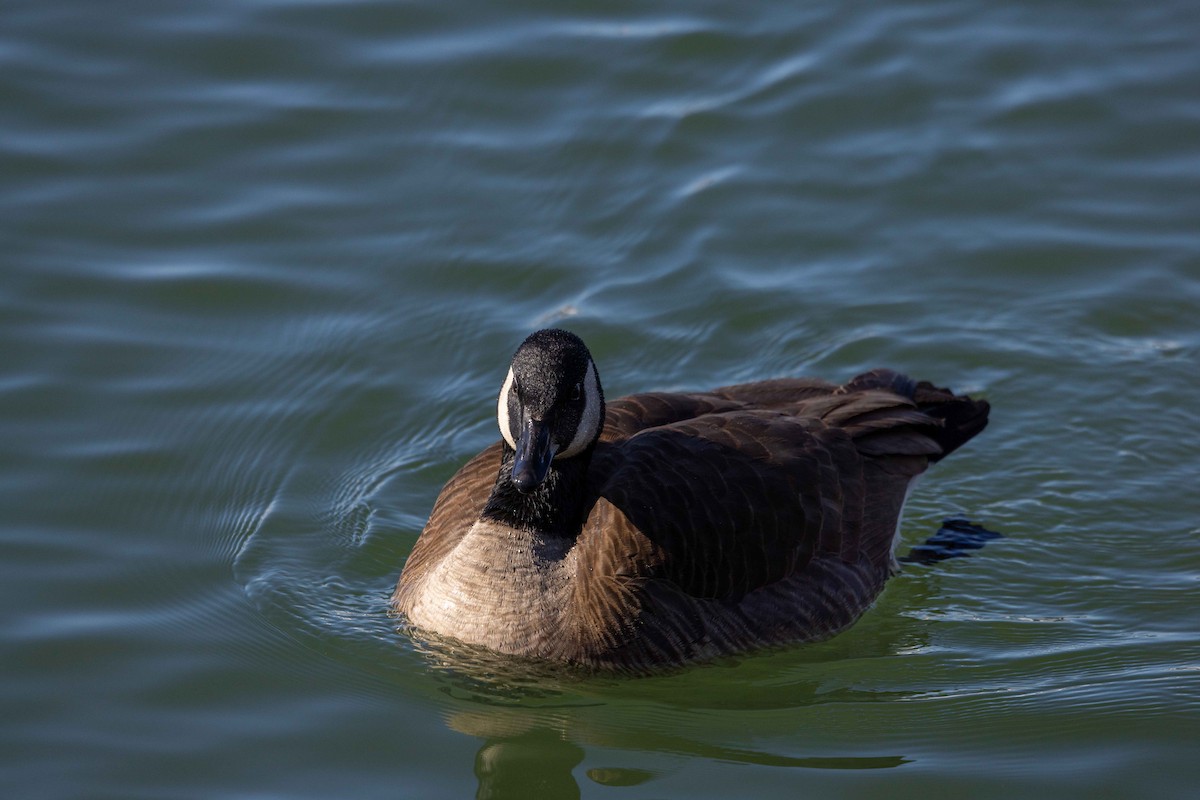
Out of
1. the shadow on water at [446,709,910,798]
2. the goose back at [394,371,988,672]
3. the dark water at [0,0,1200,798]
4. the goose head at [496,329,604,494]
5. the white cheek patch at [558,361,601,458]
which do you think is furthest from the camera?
the goose back at [394,371,988,672]

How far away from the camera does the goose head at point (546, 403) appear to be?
27.2 ft

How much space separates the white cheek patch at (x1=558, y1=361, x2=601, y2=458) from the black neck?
8 cm

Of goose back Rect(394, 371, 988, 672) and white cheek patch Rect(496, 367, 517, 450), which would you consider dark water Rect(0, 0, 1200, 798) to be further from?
white cheek patch Rect(496, 367, 517, 450)

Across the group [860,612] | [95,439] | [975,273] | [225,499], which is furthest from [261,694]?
[975,273]

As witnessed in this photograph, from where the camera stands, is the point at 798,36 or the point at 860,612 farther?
the point at 798,36

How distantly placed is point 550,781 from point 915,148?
7.93m

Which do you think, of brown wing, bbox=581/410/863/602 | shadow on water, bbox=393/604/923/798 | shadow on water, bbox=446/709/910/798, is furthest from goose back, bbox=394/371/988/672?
shadow on water, bbox=446/709/910/798

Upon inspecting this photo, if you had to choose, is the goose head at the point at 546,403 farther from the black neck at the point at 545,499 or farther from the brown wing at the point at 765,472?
the brown wing at the point at 765,472

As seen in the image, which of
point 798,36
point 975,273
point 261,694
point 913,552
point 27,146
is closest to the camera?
point 261,694

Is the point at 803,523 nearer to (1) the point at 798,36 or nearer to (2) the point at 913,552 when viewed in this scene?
(2) the point at 913,552

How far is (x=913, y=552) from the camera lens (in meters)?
10.3

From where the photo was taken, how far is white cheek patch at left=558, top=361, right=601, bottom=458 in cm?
858

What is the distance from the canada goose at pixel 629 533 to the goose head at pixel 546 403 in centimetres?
1

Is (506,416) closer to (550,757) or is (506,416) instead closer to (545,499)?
Answer: (545,499)
